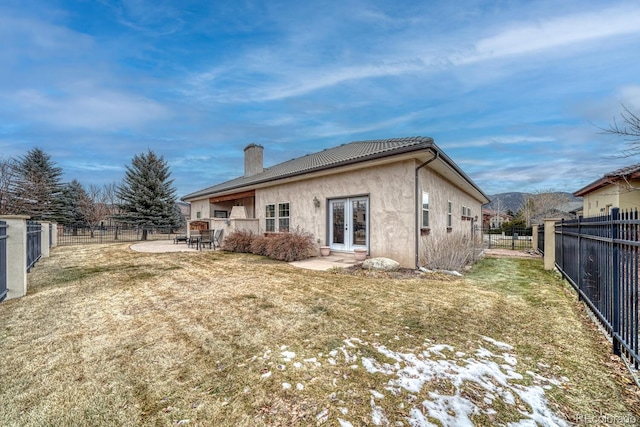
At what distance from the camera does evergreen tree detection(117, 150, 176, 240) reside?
22.4 m

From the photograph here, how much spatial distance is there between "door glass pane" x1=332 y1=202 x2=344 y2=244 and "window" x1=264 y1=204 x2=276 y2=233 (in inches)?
147

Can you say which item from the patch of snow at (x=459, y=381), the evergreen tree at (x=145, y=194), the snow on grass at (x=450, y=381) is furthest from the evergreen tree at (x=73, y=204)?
the patch of snow at (x=459, y=381)

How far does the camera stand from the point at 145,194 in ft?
74.4

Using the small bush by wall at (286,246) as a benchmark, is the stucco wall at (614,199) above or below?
above

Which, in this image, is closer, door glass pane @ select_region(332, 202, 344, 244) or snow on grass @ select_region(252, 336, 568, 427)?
snow on grass @ select_region(252, 336, 568, 427)

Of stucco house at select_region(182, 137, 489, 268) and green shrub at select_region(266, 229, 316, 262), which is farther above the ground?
stucco house at select_region(182, 137, 489, 268)

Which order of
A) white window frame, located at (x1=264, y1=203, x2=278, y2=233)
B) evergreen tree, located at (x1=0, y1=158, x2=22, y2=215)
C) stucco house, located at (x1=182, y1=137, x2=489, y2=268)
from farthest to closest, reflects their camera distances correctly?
evergreen tree, located at (x1=0, y1=158, x2=22, y2=215) → white window frame, located at (x1=264, y1=203, x2=278, y2=233) → stucco house, located at (x1=182, y1=137, x2=489, y2=268)

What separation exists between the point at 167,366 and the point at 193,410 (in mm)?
791

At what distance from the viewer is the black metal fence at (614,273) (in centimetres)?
261

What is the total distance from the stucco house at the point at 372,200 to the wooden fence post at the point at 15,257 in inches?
296

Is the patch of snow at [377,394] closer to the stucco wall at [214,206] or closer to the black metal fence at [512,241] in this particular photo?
the black metal fence at [512,241]

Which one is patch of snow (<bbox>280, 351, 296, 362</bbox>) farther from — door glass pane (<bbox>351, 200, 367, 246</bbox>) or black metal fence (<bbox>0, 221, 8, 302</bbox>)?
door glass pane (<bbox>351, 200, 367, 246</bbox>)

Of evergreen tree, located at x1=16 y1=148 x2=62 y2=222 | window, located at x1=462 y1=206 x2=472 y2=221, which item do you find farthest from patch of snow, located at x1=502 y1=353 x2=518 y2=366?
evergreen tree, located at x1=16 y1=148 x2=62 y2=222

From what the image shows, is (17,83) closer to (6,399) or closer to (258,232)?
(258,232)
